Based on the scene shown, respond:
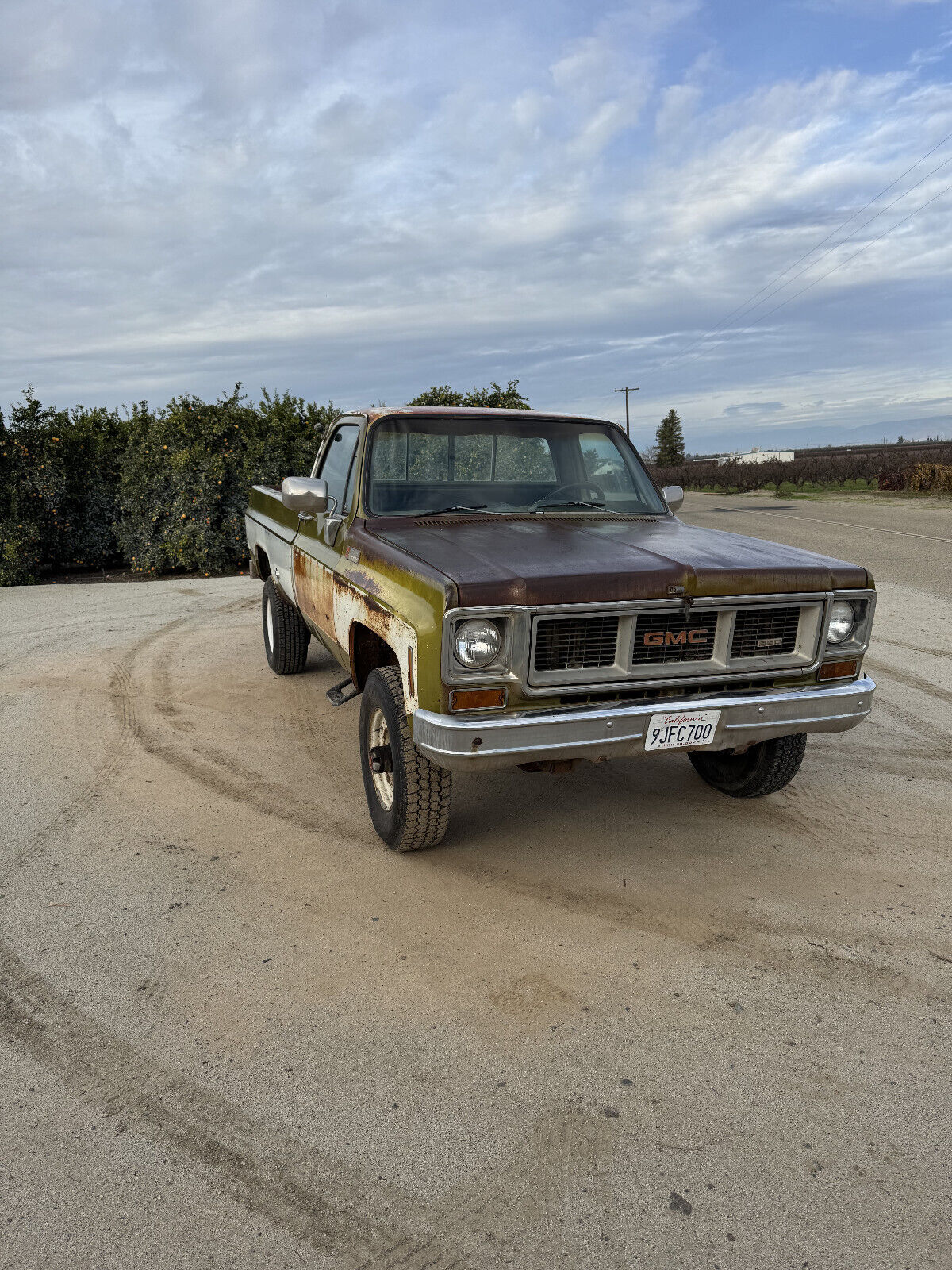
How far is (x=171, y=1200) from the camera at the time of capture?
82.0 inches

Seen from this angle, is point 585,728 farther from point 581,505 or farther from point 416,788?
point 581,505

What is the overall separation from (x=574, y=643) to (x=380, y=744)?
3.63 ft

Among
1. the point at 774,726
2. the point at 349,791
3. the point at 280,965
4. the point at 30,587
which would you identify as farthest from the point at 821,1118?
the point at 30,587

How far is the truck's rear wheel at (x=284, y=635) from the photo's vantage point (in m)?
6.50

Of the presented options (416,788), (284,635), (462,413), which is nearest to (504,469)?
(462,413)

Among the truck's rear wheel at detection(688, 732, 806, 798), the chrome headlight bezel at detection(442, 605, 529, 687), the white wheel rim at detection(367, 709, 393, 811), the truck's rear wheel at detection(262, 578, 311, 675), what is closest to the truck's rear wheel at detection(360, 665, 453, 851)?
the white wheel rim at detection(367, 709, 393, 811)

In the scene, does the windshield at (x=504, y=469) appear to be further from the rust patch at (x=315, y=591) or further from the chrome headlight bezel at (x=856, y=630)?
the chrome headlight bezel at (x=856, y=630)

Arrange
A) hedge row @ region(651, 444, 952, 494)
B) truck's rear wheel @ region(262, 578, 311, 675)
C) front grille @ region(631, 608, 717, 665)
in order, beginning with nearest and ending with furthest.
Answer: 1. front grille @ region(631, 608, 717, 665)
2. truck's rear wheel @ region(262, 578, 311, 675)
3. hedge row @ region(651, 444, 952, 494)

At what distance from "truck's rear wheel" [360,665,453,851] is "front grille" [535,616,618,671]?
0.62m

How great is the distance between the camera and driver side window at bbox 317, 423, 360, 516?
4.70 metres

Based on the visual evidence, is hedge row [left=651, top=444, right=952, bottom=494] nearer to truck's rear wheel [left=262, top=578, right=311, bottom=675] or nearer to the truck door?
truck's rear wheel [left=262, top=578, right=311, bottom=675]

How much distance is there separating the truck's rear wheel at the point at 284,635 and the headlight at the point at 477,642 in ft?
11.4

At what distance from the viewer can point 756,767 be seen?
4312 mm

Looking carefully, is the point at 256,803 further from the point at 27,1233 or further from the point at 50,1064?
the point at 27,1233
